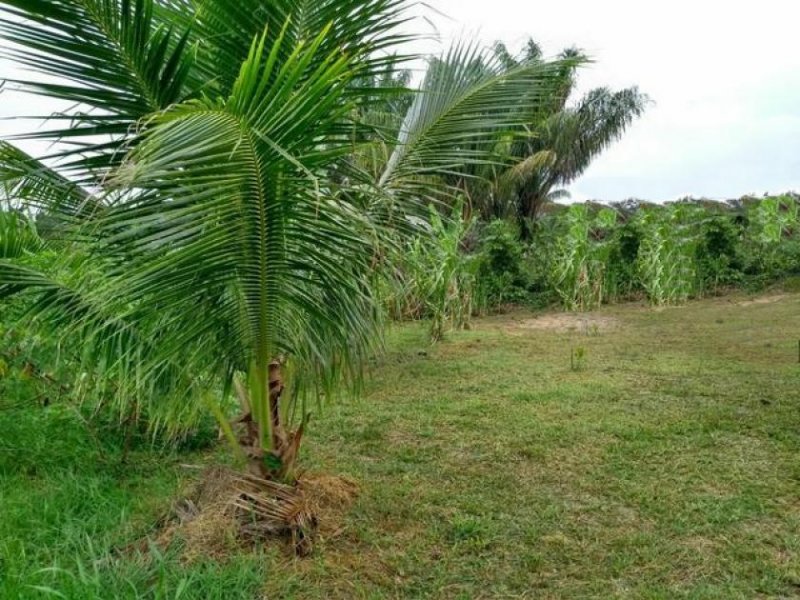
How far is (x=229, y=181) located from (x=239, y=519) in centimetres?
131

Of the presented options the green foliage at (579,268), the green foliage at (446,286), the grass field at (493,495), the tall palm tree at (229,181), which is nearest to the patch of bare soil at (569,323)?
the green foliage at (579,268)

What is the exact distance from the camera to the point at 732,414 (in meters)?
4.03

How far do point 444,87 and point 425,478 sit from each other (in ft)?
6.15

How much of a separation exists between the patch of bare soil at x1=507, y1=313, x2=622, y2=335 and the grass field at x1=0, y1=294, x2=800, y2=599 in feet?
9.51

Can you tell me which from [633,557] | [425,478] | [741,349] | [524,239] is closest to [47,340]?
[425,478]

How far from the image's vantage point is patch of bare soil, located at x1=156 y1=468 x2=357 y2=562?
2262 mm

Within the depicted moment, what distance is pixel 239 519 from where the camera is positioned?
2326 mm

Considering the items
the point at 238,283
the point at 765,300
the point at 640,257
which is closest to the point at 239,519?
the point at 238,283

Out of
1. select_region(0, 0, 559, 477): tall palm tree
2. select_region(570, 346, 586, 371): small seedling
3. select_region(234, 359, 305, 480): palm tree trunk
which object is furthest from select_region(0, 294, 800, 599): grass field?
select_region(0, 0, 559, 477): tall palm tree

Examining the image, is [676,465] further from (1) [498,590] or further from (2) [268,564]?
(2) [268,564]

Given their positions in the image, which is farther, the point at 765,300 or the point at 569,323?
the point at 765,300

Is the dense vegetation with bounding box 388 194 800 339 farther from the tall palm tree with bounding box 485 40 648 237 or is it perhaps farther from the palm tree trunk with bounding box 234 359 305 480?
the palm tree trunk with bounding box 234 359 305 480

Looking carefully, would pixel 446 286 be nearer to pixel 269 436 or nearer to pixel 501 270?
pixel 501 270

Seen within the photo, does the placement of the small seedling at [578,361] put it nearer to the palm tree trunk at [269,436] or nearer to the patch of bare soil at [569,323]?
the patch of bare soil at [569,323]
